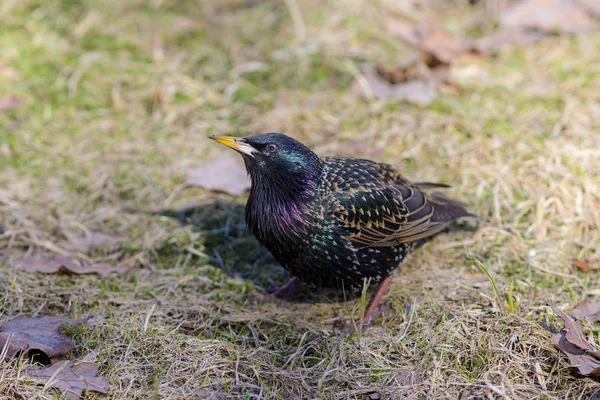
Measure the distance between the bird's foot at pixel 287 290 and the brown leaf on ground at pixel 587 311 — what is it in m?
1.65

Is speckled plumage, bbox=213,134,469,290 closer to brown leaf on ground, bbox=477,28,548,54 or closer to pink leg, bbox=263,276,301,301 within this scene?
pink leg, bbox=263,276,301,301

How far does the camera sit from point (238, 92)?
5.94 meters

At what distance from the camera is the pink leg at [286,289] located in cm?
404

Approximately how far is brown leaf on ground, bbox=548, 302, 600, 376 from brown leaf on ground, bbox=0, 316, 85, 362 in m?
2.47

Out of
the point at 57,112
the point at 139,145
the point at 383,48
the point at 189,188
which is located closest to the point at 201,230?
the point at 189,188

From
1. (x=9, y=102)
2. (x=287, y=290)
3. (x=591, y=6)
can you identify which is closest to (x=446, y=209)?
(x=287, y=290)

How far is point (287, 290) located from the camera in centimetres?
412

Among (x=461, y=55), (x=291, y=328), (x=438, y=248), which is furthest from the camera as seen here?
(x=461, y=55)

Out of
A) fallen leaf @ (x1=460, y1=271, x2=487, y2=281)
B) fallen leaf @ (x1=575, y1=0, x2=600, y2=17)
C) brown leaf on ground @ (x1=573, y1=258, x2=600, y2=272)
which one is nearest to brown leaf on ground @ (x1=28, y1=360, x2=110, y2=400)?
fallen leaf @ (x1=460, y1=271, x2=487, y2=281)

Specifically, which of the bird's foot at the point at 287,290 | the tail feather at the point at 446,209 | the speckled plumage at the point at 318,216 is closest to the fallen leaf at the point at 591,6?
the tail feather at the point at 446,209

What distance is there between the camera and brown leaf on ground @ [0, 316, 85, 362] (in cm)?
313

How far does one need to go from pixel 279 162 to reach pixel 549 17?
443 cm

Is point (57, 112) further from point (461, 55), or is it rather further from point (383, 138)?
point (461, 55)

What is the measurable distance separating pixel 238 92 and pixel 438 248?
2.56 meters
